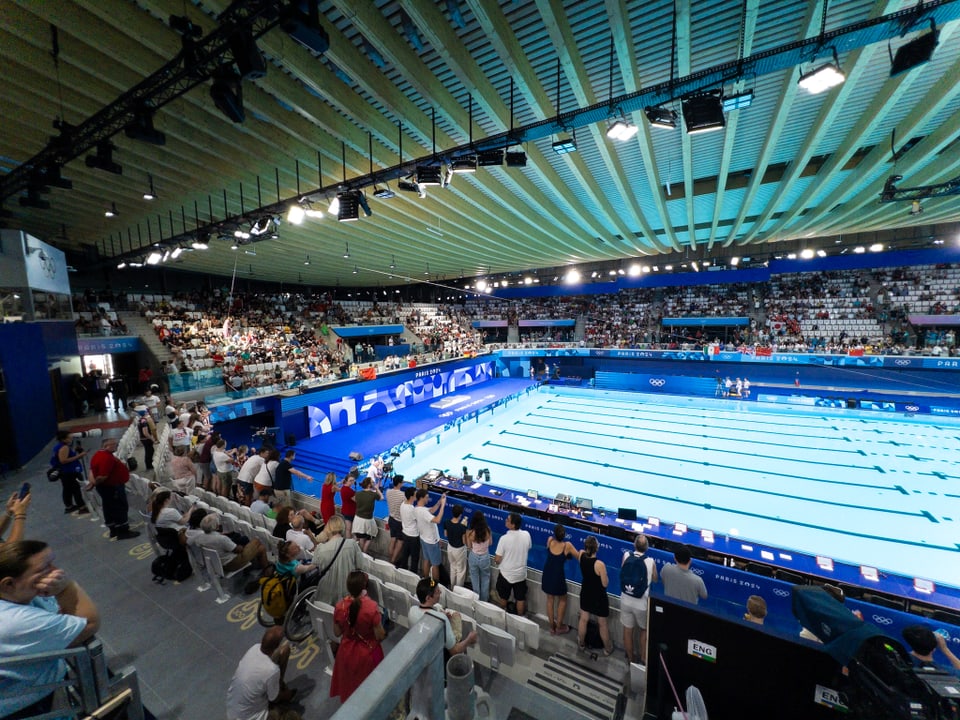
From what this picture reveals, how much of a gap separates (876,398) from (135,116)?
2557cm

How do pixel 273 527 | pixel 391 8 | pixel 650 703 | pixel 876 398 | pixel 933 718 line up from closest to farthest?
pixel 933 718 < pixel 650 703 < pixel 391 8 < pixel 273 527 < pixel 876 398

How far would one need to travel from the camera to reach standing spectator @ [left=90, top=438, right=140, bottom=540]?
197 inches

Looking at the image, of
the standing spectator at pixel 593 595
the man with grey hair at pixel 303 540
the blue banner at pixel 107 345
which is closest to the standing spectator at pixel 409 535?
the man with grey hair at pixel 303 540

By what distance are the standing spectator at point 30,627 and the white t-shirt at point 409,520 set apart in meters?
3.25

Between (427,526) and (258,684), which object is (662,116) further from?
(258,684)

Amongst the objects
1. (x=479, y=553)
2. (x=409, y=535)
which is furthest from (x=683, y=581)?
(x=409, y=535)

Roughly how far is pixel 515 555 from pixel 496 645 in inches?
40.5

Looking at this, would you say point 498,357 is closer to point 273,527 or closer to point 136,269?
point 136,269

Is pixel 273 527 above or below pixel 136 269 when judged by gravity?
below

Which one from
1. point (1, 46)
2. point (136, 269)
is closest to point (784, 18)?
point (1, 46)

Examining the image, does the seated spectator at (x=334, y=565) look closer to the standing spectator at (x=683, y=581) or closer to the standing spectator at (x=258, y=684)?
the standing spectator at (x=258, y=684)

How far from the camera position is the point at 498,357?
26984mm

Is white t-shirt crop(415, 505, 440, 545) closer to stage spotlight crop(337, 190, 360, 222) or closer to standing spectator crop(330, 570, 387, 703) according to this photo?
standing spectator crop(330, 570, 387, 703)

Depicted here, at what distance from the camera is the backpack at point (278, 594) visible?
340cm
